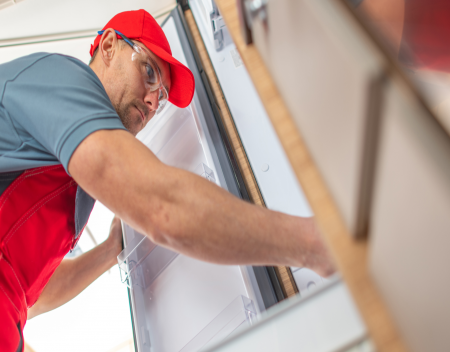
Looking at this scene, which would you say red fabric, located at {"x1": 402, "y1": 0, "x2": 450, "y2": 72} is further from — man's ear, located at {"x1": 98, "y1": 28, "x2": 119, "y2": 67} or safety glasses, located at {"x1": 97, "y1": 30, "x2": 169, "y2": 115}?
man's ear, located at {"x1": 98, "y1": 28, "x2": 119, "y2": 67}

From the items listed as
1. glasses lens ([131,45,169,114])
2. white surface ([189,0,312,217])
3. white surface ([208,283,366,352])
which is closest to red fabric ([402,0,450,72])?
white surface ([189,0,312,217])

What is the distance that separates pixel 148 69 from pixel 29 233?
0.69 metres

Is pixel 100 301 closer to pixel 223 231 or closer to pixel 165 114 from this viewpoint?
pixel 165 114

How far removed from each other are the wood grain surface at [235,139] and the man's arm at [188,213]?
1.12 ft

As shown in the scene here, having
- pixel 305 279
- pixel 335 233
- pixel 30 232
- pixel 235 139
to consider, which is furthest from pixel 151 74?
pixel 335 233

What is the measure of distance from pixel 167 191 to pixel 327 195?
1.10 ft

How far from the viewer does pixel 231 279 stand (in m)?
1.02

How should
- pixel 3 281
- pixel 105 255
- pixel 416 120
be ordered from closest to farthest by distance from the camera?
pixel 416 120 < pixel 3 281 < pixel 105 255

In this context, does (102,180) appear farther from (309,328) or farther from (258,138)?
(258,138)

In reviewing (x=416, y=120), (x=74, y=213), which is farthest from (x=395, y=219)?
(x=74, y=213)

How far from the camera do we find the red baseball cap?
1.25 meters

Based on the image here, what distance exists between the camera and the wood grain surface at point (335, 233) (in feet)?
0.91

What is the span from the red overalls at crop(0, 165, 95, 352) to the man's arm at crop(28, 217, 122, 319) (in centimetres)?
32

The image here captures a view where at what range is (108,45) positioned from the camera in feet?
4.14
